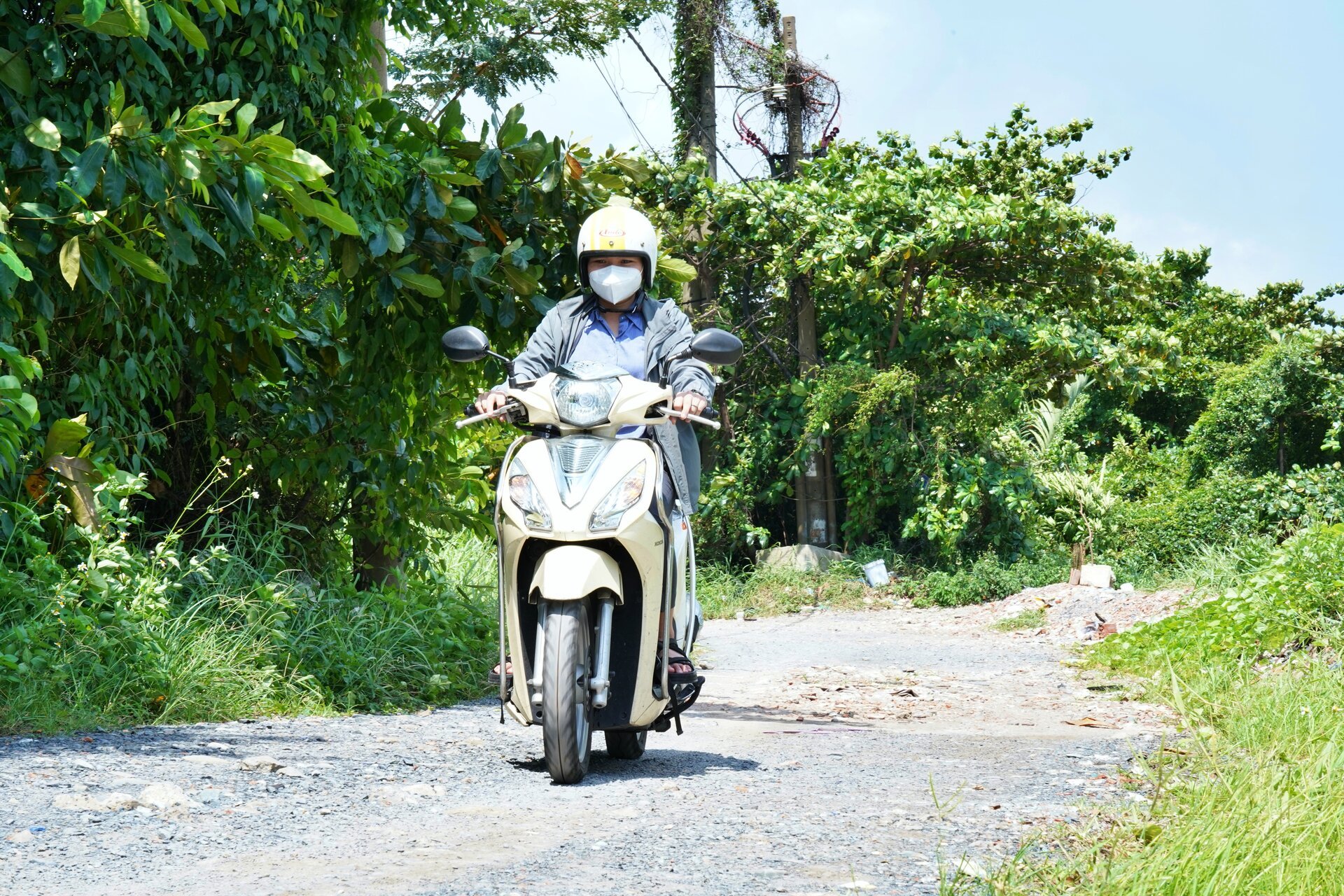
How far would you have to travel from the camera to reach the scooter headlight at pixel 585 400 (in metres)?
4.05

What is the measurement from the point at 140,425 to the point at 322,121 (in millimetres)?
1687

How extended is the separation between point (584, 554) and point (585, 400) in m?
0.50

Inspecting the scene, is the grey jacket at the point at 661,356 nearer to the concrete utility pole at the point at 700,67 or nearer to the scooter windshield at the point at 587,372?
the scooter windshield at the point at 587,372

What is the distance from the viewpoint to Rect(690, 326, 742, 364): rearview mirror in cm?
407

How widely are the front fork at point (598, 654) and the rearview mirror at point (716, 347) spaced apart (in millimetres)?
845

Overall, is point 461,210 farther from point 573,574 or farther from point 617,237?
point 573,574

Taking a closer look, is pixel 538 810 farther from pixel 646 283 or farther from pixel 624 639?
pixel 646 283

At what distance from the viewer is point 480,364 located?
7.20 meters

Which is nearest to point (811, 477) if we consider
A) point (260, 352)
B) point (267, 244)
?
point (260, 352)

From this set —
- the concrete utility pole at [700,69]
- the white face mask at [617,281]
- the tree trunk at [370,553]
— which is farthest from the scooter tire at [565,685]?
the concrete utility pole at [700,69]

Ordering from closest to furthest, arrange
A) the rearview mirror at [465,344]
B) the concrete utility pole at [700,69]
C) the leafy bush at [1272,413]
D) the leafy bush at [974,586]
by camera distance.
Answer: the rearview mirror at [465,344] → the leafy bush at [974,586] → the leafy bush at [1272,413] → the concrete utility pole at [700,69]

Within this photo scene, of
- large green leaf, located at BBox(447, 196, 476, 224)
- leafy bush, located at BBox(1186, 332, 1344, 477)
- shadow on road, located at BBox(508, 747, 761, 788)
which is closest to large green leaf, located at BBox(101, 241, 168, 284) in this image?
large green leaf, located at BBox(447, 196, 476, 224)

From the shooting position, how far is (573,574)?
390 centimetres

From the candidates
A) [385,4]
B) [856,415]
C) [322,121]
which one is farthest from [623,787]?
[856,415]
